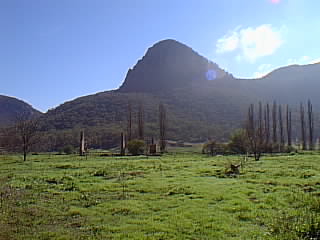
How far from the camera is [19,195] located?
46.1 ft

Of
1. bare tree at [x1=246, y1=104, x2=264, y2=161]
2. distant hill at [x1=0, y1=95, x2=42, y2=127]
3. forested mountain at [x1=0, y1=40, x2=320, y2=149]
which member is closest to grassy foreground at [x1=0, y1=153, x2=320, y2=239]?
bare tree at [x1=246, y1=104, x2=264, y2=161]

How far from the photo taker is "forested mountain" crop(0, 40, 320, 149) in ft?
299

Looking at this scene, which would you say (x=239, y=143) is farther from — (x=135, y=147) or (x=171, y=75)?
(x=171, y=75)

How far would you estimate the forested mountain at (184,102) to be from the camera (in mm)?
91125

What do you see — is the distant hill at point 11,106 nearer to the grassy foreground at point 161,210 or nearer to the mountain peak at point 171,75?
the mountain peak at point 171,75

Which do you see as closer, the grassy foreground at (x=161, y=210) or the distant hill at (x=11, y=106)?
the grassy foreground at (x=161, y=210)

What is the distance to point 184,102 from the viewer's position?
420 feet

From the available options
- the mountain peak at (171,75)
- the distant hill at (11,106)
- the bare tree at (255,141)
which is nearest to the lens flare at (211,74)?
the mountain peak at (171,75)

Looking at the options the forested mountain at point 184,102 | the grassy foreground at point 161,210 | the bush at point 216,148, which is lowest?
the grassy foreground at point 161,210

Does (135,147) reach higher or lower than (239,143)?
lower

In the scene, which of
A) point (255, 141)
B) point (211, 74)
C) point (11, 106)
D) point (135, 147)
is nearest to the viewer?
point (255, 141)

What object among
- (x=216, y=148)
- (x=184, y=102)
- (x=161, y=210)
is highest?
(x=184, y=102)

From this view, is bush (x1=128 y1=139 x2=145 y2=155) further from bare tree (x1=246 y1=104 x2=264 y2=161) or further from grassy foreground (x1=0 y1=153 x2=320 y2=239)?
grassy foreground (x1=0 y1=153 x2=320 y2=239)

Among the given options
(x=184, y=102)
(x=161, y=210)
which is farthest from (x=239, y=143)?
(x=184, y=102)
